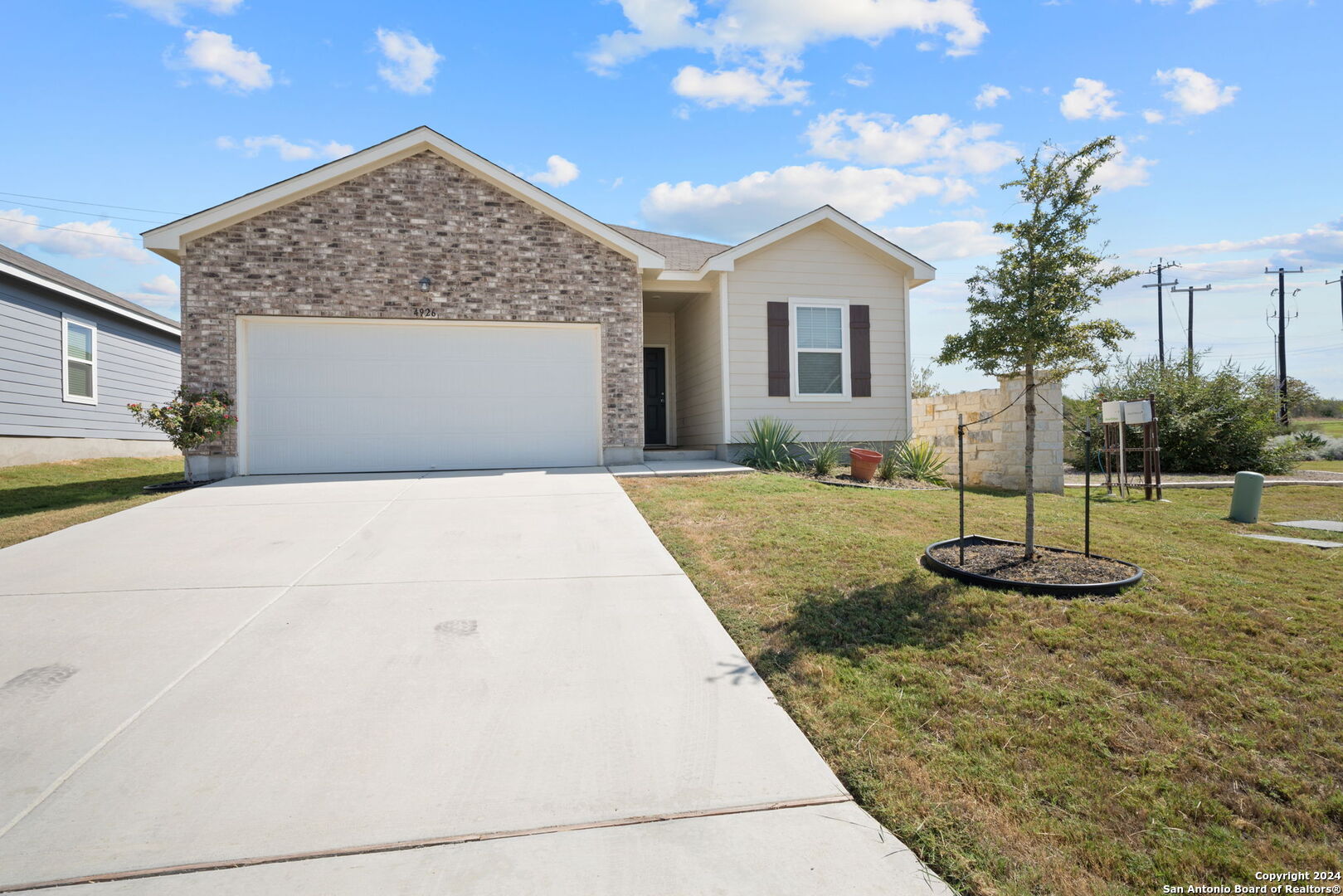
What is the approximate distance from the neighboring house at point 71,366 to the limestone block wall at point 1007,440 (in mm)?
16418

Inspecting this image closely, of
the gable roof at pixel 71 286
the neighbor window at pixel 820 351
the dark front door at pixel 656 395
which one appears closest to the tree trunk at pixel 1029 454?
the neighbor window at pixel 820 351

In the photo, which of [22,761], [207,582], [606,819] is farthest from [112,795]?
[207,582]

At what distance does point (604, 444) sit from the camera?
35.8 ft

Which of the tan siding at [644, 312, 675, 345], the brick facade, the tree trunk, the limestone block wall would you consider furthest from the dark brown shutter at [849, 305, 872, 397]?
the tree trunk

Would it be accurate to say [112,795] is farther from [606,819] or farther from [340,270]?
[340,270]

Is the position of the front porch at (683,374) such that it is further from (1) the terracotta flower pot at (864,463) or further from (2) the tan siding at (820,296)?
(1) the terracotta flower pot at (864,463)

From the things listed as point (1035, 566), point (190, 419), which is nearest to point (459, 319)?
point (190, 419)

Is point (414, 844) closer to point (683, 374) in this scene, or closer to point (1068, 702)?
point (1068, 702)

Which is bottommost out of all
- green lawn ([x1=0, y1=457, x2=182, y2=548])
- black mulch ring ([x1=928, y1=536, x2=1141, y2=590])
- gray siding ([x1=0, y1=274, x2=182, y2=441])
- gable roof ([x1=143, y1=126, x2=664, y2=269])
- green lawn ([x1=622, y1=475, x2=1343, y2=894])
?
green lawn ([x1=622, y1=475, x2=1343, y2=894])

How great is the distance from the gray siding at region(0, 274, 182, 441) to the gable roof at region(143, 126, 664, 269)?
4.69 meters

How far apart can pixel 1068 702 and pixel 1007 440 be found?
8.25 metres

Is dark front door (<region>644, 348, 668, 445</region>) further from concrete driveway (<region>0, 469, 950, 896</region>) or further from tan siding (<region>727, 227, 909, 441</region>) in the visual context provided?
concrete driveway (<region>0, 469, 950, 896</region>)

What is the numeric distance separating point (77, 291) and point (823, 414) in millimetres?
14629

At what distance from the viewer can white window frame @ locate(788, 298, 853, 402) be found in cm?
1175
